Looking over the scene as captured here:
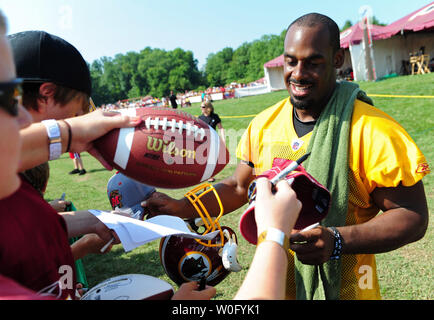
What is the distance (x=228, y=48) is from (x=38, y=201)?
9295 cm

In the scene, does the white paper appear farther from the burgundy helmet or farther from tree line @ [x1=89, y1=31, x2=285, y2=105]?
tree line @ [x1=89, y1=31, x2=285, y2=105]

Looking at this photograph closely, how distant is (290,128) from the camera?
2139 millimetres

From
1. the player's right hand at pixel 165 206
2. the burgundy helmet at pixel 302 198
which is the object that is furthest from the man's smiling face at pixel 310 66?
the player's right hand at pixel 165 206

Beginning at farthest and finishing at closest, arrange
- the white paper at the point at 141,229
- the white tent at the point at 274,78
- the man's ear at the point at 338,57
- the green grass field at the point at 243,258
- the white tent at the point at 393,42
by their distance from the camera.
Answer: the white tent at the point at 274,78, the white tent at the point at 393,42, the green grass field at the point at 243,258, the man's ear at the point at 338,57, the white paper at the point at 141,229

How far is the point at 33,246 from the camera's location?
1.07 m

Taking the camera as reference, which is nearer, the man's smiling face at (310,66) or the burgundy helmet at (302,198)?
the burgundy helmet at (302,198)

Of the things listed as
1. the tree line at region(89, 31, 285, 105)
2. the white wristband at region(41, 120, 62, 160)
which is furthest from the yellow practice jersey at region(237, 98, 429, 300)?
the tree line at region(89, 31, 285, 105)

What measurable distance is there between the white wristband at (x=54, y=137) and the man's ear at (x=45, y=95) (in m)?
0.30

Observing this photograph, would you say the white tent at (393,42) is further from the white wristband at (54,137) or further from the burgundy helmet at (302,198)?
the white wristband at (54,137)

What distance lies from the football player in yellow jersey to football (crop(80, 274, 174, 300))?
61cm

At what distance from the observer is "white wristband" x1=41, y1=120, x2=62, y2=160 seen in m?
1.19

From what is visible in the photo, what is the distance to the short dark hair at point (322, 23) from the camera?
1986mm

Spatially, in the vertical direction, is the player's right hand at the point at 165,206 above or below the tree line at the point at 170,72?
below

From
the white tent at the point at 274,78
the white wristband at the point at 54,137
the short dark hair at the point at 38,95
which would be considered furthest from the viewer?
the white tent at the point at 274,78
